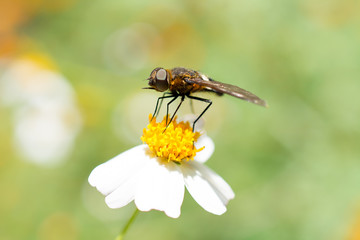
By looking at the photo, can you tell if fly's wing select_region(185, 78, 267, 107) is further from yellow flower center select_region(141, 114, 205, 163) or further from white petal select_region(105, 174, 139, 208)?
white petal select_region(105, 174, 139, 208)

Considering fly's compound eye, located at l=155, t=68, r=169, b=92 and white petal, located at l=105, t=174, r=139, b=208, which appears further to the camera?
fly's compound eye, located at l=155, t=68, r=169, b=92

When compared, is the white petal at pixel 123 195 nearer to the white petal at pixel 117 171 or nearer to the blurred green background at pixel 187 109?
the white petal at pixel 117 171

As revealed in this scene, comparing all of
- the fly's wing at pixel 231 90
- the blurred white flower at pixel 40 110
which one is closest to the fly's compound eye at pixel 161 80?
the fly's wing at pixel 231 90

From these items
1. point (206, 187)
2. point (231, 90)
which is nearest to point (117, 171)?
point (206, 187)

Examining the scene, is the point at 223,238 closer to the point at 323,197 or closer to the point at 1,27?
the point at 323,197

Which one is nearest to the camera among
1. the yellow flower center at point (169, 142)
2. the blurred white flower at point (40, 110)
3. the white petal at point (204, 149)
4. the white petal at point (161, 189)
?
the white petal at point (161, 189)

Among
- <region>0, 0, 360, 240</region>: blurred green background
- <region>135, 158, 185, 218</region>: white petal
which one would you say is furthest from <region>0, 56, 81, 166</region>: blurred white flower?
<region>135, 158, 185, 218</region>: white petal
